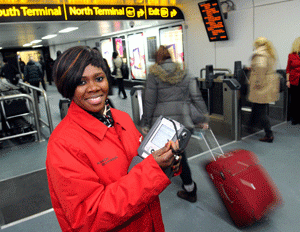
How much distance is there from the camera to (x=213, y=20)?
673cm

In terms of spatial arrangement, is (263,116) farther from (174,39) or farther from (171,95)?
(174,39)

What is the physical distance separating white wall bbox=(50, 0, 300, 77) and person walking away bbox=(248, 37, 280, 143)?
3.23ft

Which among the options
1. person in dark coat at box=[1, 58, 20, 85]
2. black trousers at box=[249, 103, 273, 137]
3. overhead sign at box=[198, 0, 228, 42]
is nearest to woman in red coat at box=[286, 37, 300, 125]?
black trousers at box=[249, 103, 273, 137]

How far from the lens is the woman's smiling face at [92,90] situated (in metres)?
0.95

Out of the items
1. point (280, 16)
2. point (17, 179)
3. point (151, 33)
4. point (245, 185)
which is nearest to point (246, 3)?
point (280, 16)

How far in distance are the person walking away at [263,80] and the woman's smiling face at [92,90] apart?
3278mm

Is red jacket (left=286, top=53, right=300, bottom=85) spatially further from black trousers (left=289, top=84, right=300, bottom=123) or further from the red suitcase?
the red suitcase

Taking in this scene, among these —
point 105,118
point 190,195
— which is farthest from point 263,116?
point 105,118

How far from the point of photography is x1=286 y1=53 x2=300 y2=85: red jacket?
14.5 feet

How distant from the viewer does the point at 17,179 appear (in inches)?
134

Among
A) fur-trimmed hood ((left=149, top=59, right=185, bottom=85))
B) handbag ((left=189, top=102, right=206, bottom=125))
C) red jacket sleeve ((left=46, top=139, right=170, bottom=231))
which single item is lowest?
handbag ((left=189, top=102, right=206, bottom=125))

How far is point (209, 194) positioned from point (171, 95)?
111 cm

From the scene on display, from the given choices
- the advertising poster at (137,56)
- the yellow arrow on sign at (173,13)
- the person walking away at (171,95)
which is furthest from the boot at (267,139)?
the advertising poster at (137,56)

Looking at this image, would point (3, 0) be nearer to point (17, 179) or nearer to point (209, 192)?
point (17, 179)
